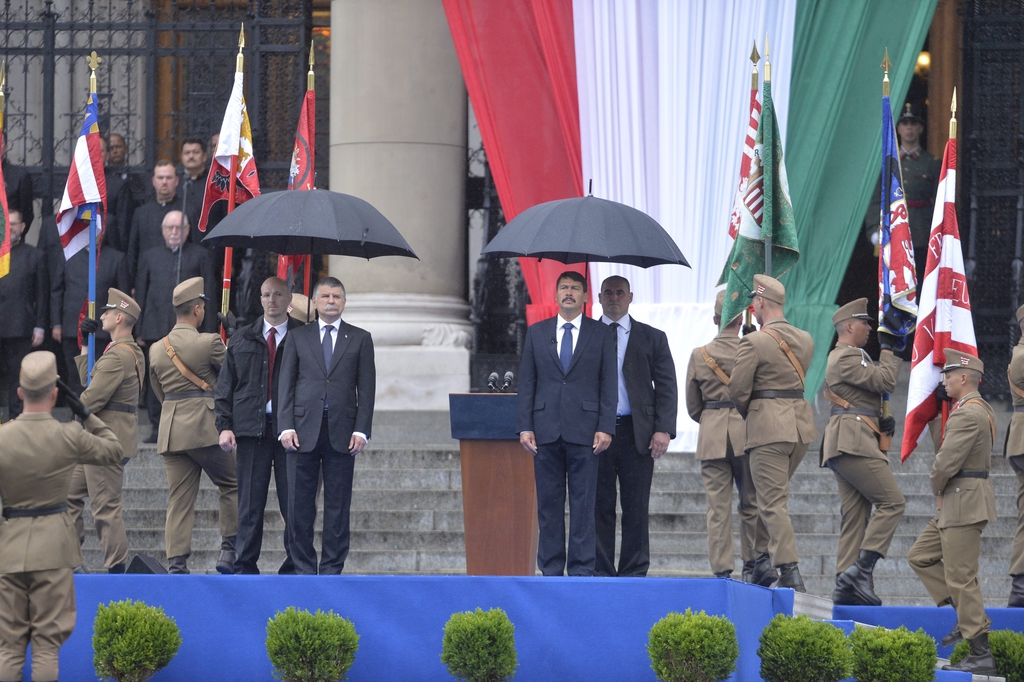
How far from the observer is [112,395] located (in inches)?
371

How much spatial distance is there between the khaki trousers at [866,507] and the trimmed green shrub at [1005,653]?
110 centimetres

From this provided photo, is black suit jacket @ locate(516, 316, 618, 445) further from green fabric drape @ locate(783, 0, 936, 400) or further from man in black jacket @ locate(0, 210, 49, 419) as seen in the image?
man in black jacket @ locate(0, 210, 49, 419)

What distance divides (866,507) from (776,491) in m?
0.78

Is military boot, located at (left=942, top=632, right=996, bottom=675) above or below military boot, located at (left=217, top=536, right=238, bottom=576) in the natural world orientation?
below

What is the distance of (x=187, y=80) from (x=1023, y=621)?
10.5 metres

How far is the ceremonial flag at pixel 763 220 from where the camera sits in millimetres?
10078

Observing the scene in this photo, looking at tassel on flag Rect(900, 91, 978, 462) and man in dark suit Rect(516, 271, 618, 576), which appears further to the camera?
tassel on flag Rect(900, 91, 978, 462)

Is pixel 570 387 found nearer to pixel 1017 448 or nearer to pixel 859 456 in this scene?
pixel 859 456

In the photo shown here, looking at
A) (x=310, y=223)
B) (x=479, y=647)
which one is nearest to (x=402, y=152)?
(x=310, y=223)

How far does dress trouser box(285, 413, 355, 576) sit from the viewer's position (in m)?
8.38

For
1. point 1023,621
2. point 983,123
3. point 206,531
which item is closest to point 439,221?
point 206,531

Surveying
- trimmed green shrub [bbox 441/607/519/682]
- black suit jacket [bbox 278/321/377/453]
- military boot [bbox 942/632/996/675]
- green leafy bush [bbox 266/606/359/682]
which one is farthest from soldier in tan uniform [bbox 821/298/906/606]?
green leafy bush [bbox 266/606/359/682]

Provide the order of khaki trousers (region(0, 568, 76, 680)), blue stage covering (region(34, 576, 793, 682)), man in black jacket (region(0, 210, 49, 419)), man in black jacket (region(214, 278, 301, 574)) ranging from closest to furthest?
khaki trousers (region(0, 568, 76, 680)) < blue stage covering (region(34, 576, 793, 682)) < man in black jacket (region(214, 278, 301, 574)) < man in black jacket (region(0, 210, 49, 419))

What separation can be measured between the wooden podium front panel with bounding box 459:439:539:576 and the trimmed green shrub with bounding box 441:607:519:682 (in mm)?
1747
